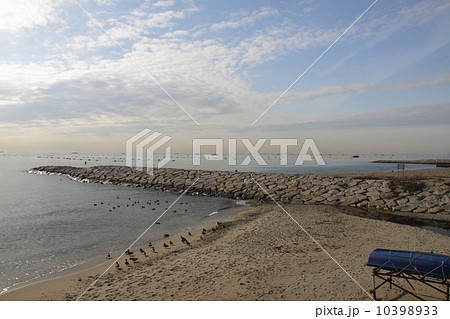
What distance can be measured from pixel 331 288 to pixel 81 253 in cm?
890

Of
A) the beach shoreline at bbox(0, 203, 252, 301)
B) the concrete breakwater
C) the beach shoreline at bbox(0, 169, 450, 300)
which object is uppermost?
the concrete breakwater

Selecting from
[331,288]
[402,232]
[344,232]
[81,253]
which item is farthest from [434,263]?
[81,253]

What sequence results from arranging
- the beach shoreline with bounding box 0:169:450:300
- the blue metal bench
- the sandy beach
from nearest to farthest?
the blue metal bench → the sandy beach → the beach shoreline with bounding box 0:169:450:300

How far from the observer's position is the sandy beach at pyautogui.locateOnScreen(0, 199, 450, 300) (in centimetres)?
605

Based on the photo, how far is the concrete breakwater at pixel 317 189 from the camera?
56.1ft

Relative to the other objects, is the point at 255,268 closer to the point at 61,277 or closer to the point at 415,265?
the point at 415,265

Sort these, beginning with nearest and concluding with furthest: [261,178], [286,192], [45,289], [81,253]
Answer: [45,289], [81,253], [286,192], [261,178]

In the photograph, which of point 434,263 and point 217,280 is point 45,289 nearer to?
point 217,280

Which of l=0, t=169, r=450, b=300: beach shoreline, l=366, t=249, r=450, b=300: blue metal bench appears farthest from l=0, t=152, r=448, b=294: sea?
l=366, t=249, r=450, b=300: blue metal bench

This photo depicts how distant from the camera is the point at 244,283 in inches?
255

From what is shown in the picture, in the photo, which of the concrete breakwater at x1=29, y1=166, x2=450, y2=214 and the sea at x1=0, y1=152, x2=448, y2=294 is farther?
the concrete breakwater at x1=29, y1=166, x2=450, y2=214

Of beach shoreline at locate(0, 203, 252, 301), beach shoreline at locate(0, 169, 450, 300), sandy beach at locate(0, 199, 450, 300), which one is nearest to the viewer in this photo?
sandy beach at locate(0, 199, 450, 300)

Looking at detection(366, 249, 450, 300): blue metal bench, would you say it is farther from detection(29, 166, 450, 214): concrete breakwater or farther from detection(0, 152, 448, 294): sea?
detection(29, 166, 450, 214): concrete breakwater

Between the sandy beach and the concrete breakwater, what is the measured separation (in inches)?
240
